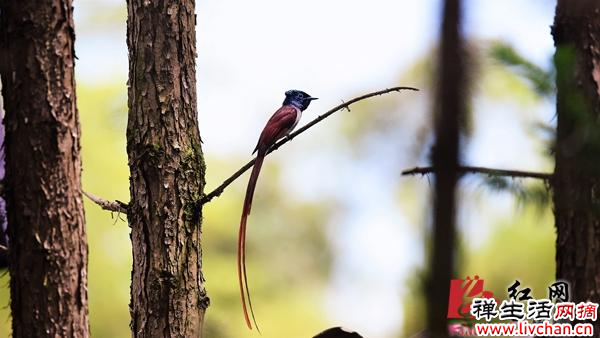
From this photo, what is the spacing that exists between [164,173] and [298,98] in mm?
873

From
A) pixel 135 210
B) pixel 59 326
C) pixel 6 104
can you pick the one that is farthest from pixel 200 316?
pixel 6 104

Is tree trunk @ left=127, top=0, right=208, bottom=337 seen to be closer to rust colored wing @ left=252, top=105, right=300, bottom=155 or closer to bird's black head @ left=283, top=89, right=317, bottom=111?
rust colored wing @ left=252, top=105, right=300, bottom=155

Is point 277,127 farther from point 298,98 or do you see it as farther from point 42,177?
point 42,177

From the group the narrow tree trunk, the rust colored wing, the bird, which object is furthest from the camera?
the rust colored wing

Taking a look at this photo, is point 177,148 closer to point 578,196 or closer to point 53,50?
point 53,50

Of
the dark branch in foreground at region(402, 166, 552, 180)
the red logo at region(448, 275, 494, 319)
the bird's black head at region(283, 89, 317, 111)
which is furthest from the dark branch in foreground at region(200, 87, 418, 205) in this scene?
the red logo at region(448, 275, 494, 319)

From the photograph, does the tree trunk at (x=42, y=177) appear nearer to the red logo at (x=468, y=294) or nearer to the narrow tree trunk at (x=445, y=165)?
the red logo at (x=468, y=294)

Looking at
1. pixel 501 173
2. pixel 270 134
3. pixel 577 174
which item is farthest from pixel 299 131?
pixel 577 174

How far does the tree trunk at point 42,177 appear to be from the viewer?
2408mm

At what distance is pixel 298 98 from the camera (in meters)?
3.77

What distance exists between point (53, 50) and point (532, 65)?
1.39m

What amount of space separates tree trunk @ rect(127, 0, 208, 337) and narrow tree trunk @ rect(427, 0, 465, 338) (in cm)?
200

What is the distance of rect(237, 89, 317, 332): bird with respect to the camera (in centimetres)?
328

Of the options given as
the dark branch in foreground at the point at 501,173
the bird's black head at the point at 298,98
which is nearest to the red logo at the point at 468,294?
the dark branch in foreground at the point at 501,173
